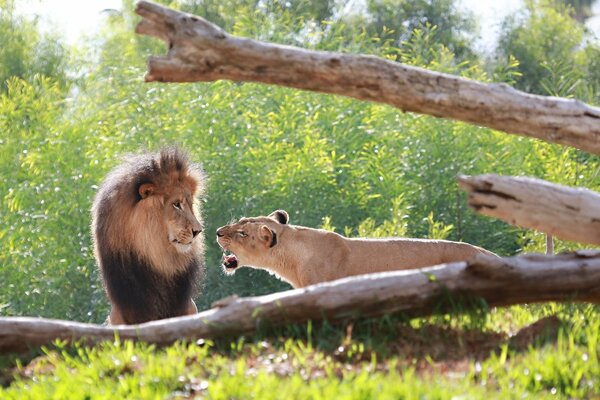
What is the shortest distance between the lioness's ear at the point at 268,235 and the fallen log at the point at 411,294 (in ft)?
7.84

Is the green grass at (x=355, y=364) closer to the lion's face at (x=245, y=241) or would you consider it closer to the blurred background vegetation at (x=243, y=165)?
the lion's face at (x=245, y=241)

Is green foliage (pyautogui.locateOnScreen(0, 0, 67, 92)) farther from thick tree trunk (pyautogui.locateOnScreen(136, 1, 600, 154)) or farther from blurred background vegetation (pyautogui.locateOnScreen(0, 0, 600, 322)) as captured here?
thick tree trunk (pyautogui.locateOnScreen(136, 1, 600, 154))

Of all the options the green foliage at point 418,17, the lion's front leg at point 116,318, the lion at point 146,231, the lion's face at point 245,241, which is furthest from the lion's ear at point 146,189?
the green foliage at point 418,17

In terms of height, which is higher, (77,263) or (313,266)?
(313,266)

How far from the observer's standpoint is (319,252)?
841 cm

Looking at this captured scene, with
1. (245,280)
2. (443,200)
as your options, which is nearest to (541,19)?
(443,200)

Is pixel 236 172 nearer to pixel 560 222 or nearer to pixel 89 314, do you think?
pixel 89 314

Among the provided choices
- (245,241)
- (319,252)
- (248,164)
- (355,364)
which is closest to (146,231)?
(245,241)

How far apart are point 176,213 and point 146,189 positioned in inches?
9.6

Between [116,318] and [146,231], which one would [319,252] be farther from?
[116,318]

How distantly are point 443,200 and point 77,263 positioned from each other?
14.3 ft

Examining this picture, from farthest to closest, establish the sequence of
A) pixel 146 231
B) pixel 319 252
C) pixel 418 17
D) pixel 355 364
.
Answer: pixel 418 17 → pixel 319 252 → pixel 146 231 → pixel 355 364

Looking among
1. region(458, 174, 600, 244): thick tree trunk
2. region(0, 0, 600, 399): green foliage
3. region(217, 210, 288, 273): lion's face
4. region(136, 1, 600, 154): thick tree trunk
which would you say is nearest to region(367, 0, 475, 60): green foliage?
region(0, 0, 600, 399): green foliage

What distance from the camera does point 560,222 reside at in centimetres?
596
